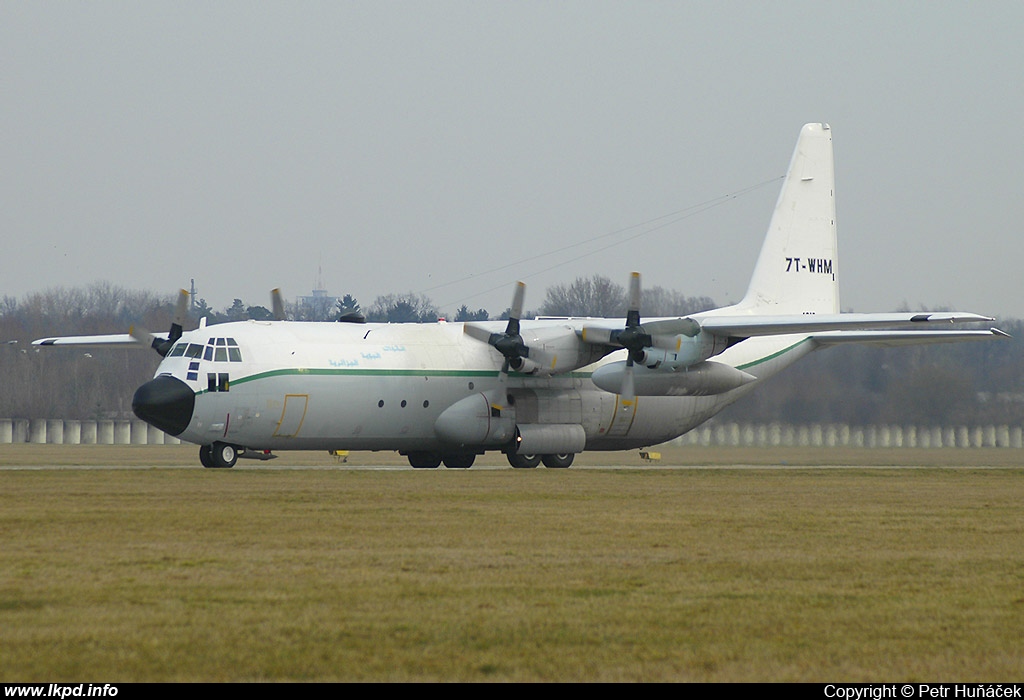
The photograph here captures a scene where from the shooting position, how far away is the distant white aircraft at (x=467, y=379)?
2878cm

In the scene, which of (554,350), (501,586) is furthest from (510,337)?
(501,586)

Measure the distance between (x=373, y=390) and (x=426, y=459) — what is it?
3831 millimetres

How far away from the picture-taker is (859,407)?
45.6 metres

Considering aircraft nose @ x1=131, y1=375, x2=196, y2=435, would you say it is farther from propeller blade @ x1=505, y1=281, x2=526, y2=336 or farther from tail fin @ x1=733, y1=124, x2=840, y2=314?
tail fin @ x1=733, y1=124, x2=840, y2=314

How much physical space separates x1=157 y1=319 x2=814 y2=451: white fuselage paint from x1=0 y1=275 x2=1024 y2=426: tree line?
3053 mm

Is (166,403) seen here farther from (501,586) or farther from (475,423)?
(501,586)

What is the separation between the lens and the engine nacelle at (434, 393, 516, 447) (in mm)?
31297

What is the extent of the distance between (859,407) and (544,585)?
36.0 meters

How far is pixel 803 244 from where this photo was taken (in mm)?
38219

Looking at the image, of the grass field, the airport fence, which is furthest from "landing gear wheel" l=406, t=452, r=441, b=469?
the airport fence

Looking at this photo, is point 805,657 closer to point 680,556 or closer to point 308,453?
point 680,556

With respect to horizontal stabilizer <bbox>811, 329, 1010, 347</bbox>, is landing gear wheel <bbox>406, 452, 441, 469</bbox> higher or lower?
lower

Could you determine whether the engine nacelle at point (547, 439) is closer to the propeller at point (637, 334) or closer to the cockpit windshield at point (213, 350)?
the propeller at point (637, 334)

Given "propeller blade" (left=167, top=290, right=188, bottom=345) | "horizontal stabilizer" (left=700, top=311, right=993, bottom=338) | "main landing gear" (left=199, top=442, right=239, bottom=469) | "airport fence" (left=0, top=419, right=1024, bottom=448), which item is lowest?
"airport fence" (left=0, top=419, right=1024, bottom=448)
